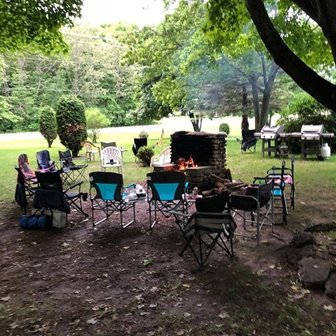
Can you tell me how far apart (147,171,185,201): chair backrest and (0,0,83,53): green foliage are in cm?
455

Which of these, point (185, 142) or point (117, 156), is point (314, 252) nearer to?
point (185, 142)

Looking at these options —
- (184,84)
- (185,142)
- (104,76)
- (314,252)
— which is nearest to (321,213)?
(314,252)

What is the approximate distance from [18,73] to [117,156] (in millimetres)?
24305

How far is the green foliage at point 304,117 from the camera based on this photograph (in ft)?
44.1

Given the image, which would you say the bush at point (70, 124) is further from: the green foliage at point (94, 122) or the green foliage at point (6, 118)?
the green foliage at point (6, 118)

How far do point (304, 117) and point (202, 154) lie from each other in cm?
744

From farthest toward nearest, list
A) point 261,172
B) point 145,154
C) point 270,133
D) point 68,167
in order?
point 270,133, point 145,154, point 261,172, point 68,167

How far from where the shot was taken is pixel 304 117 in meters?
14.1

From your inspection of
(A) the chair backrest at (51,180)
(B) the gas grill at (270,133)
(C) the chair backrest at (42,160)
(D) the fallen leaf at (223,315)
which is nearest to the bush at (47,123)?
(C) the chair backrest at (42,160)

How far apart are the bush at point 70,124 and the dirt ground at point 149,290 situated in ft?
28.9

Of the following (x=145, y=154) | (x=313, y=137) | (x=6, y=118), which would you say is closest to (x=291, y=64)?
(x=145, y=154)

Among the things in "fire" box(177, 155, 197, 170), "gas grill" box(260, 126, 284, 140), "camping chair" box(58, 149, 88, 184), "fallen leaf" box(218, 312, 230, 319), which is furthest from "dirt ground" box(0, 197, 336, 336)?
"gas grill" box(260, 126, 284, 140)

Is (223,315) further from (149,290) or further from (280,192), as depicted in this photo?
(280,192)

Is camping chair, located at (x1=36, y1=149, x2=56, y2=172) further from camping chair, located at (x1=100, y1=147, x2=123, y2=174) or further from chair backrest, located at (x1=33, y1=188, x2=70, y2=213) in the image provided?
chair backrest, located at (x1=33, y1=188, x2=70, y2=213)
